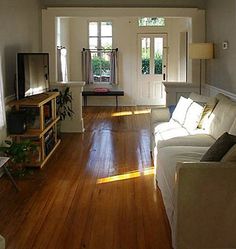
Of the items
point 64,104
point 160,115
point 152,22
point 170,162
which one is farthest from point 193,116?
point 152,22

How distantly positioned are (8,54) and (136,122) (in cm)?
Result: 427

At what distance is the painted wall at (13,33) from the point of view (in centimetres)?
522

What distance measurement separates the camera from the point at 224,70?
20.4 feet

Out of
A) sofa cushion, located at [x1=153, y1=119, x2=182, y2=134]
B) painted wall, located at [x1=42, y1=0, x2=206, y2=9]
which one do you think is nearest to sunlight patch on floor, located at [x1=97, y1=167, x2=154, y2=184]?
sofa cushion, located at [x1=153, y1=119, x2=182, y2=134]

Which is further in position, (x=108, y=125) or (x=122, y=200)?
(x=108, y=125)

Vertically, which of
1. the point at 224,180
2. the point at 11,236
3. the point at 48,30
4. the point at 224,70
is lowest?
the point at 11,236

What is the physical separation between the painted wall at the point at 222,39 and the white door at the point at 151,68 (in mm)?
4466

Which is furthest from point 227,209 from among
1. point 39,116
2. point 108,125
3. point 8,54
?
point 108,125

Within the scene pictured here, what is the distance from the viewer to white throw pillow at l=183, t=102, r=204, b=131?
5.12m

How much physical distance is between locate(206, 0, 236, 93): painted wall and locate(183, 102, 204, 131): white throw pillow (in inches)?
29.1

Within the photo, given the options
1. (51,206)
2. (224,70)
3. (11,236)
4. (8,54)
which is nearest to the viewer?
(11,236)

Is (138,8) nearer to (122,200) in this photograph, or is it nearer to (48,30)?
(48,30)

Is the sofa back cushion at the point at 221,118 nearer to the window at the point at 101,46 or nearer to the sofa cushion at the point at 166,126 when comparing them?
the sofa cushion at the point at 166,126

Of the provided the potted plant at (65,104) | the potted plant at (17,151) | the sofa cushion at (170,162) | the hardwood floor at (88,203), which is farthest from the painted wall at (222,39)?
the potted plant at (17,151)
